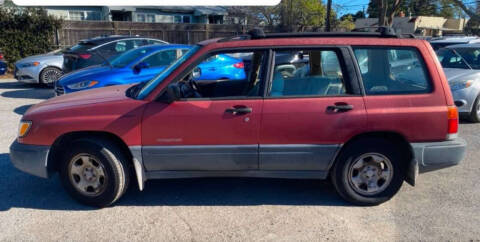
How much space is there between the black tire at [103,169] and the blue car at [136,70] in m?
3.01

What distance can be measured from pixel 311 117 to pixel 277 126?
35cm

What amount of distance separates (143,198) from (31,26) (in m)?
13.8

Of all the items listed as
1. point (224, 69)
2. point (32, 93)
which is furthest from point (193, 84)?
point (32, 93)

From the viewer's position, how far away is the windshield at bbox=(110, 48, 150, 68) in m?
8.03

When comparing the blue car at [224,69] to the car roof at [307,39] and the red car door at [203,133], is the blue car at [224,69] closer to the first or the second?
the car roof at [307,39]

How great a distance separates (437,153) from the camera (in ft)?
12.9

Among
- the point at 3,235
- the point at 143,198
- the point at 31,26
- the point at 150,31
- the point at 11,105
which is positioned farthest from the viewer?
the point at 150,31

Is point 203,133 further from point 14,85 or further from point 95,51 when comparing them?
Answer: point 14,85

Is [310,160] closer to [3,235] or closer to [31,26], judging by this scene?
[3,235]

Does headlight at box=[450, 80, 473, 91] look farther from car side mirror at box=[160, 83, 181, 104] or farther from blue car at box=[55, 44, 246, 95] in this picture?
car side mirror at box=[160, 83, 181, 104]

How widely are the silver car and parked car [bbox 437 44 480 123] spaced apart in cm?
1054

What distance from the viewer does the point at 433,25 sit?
38969 millimetres

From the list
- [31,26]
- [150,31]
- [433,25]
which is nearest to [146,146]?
[31,26]

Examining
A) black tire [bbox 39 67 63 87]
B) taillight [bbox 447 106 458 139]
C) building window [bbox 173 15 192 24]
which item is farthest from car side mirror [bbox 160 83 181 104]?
building window [bbox 173 15 192 24]
